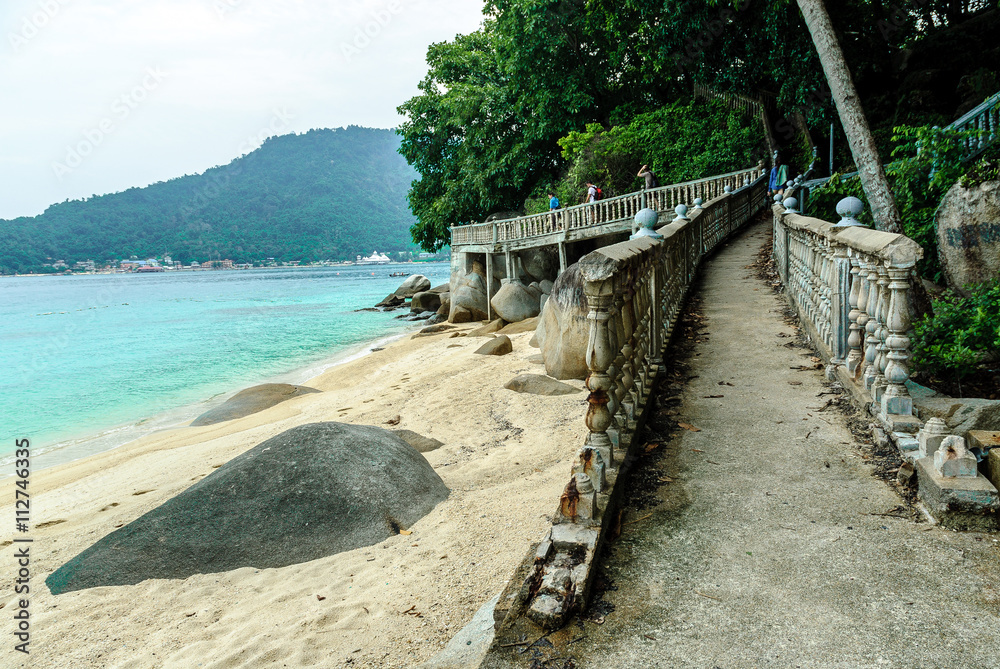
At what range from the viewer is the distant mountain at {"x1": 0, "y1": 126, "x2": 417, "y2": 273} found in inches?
3169

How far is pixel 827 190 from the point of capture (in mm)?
12820

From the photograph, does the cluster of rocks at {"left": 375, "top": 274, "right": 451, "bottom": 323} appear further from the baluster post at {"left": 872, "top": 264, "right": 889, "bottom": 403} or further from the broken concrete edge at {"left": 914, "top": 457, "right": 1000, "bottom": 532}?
the broken concrete edge at {"left": 914, "top": 457, "right": 1000, "bottom": 532}

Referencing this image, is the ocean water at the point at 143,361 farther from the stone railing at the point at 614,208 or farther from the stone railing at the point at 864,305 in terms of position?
the stone railing at the point at 864,305

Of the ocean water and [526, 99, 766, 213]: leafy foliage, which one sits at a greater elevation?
[526, 99, 766, 213]: leafy foliage

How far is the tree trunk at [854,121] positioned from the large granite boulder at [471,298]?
18315 millimetres

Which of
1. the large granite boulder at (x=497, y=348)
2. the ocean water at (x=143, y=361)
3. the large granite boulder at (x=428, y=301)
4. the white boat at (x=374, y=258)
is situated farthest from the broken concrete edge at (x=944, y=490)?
the white boat at (x=374, y=258)

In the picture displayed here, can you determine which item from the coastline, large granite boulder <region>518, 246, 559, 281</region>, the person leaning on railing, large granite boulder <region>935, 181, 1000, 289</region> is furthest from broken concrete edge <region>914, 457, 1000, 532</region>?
large granite boulder <region>518, 246, 559, 281</region>

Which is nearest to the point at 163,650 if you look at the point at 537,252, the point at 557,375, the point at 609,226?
the point at 557,375

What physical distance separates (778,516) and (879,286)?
1.71 meters

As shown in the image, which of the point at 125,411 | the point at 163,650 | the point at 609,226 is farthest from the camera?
the point at 609,226

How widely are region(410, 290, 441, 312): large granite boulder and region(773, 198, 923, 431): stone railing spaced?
2936 cm

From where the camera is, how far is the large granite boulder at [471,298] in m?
26.6

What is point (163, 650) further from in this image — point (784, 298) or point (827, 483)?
point (784, 298)


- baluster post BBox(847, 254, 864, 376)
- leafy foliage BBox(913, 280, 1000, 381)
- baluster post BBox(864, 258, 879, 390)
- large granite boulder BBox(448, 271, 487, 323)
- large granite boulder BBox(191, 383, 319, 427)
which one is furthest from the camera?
large granite boulder BBox(448, 271, 487, 323)
